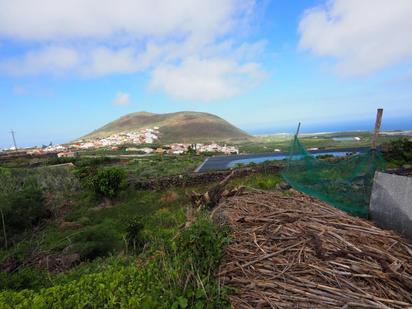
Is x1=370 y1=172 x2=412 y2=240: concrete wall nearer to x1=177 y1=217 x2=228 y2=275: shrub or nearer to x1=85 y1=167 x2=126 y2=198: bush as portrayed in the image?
x1=177 y1=217 x2=228 y2=275: shrub

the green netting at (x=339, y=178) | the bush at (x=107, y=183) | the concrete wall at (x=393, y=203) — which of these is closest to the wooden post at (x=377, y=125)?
the green netting at (x=339, y=178)

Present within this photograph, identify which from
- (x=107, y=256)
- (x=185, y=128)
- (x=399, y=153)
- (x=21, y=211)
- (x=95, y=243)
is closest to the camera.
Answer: (x=107, y=256)

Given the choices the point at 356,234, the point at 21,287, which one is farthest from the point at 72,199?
the point at 356,234

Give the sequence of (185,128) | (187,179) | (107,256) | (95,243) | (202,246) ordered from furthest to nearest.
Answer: (185,128) → (187,179) → (95,243) → (107,256) → (202,246)

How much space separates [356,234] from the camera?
3252 mm

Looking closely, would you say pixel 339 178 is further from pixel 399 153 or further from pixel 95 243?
pixel 399 153

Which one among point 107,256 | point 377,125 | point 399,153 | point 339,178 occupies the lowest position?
point 107,256

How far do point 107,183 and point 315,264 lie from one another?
44.0ft

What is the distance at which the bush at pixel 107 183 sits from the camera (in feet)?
48.1

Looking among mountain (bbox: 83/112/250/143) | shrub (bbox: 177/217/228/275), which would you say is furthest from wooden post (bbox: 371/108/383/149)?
mountain (bbox: 83/112/250/143)

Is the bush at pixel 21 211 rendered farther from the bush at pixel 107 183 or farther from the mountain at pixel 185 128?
the mountain at pixel 185 128

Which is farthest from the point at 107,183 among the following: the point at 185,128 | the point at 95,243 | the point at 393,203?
the point at 185,128

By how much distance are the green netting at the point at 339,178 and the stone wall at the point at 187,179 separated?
318 inches

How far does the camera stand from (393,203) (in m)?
4.18
